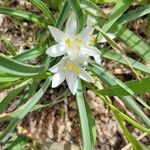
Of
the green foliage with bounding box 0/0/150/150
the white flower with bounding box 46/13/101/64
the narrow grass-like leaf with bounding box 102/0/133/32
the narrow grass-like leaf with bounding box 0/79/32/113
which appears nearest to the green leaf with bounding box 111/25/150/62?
the green foliage with bounding box 0/0/150/150

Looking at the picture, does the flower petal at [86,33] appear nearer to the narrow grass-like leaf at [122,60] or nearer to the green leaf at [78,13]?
the green leaf at [78,13]

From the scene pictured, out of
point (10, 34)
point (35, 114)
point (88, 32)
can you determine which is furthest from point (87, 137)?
point (10, 34)

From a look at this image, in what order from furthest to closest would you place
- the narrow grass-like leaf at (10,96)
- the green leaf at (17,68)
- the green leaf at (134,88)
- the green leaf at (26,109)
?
the narrow grass-like leaf at (10,96) < the green leaf at (26,109) < the green leaf at (134,88) < the green leaf at (17,68)

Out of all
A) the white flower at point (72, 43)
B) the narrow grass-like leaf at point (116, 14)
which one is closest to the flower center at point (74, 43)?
the white flower at point (72, 43)

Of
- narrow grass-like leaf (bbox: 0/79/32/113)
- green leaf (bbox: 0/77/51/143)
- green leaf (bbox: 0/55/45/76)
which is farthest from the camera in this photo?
narrow grass-like leaf (bbox: 0/79/32/113)

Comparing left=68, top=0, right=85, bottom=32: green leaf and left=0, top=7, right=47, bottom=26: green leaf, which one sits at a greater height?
left=0, top=7, right=47, bottom=26: green leaf

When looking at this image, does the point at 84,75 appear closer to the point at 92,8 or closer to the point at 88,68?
the point at 88,68

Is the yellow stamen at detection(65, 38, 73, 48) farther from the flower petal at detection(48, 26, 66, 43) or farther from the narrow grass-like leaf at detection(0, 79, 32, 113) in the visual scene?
the narrow grass-like leaf at detection(0, 79, 32, 113)

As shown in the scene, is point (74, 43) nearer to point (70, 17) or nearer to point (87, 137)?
point (70, 17)
